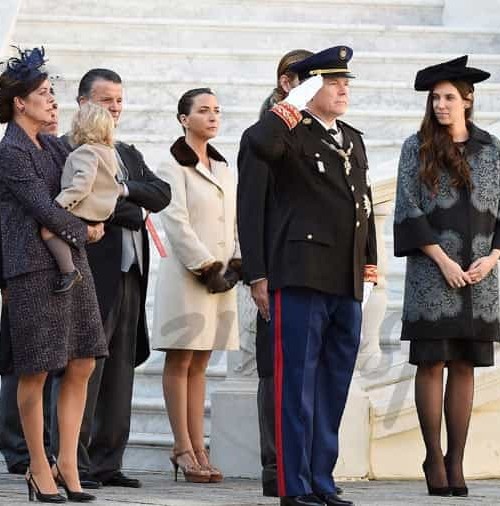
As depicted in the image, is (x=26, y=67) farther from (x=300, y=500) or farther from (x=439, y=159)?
(x=300, y=500)

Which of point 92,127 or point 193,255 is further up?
point 92,127

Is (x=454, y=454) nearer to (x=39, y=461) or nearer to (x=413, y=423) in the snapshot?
(x=413, y=423)

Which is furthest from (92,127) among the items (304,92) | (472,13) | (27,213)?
(472,13)

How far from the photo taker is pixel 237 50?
10750mm

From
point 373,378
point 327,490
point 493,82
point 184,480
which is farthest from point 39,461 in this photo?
point 493,82

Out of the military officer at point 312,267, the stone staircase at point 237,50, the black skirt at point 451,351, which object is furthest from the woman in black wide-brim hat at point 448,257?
the stone staircase at point 237,50

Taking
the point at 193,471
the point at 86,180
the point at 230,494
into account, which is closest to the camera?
the point at 86,180

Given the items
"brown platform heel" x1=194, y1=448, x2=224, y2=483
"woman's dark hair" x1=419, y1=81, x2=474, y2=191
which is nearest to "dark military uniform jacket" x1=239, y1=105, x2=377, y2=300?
"woman's dark hair" x1=419, y1=81, x2=474, y2=191

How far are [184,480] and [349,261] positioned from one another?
183 cm

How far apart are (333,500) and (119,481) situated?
1306 mm

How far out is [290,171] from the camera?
572 centimetres

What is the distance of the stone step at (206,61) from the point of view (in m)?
10.5

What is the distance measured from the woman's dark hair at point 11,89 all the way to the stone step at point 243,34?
4.75 metres

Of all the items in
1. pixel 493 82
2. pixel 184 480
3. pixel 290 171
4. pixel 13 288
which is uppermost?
pixel 493 82
